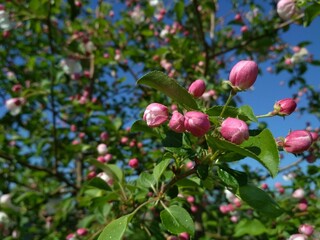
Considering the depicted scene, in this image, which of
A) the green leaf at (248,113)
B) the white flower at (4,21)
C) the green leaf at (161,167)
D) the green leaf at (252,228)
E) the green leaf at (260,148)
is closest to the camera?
the green leaf at (260,148)

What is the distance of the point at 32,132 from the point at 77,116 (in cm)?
40

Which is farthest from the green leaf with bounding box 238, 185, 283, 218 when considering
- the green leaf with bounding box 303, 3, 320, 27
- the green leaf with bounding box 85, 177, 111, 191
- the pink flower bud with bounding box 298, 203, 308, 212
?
the pink flower bud with bounding box 298, 203, 308, 212

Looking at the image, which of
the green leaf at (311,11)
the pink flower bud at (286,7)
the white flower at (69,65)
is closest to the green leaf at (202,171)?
the green leaf at (311,11)

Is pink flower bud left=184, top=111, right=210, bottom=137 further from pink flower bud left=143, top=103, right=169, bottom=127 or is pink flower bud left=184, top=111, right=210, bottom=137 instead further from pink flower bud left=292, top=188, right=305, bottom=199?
pink flower bud left=292, top=188, right=305, bottom=199

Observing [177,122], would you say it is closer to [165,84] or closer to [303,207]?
[165,84]

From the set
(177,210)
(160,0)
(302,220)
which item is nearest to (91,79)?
(160,0)

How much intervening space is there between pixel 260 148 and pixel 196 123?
13 centimetres

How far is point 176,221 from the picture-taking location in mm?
821

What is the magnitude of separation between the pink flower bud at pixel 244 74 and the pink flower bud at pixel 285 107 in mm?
91

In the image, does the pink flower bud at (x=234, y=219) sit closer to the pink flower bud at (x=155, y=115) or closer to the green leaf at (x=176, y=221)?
the green leaf at (x=176, y=221)

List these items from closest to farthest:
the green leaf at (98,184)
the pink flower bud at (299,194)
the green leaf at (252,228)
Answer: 1. the green leaf at (98,184)
2. the green leaf at (252,228)
3. the pink flower bud at (299,194)

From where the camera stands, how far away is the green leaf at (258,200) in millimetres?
755

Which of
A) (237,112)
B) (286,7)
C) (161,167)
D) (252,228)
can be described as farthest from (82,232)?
(286,7)

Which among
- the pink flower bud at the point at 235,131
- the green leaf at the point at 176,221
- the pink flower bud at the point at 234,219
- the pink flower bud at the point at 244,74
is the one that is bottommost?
the pink flower bud at the point at 234,219
